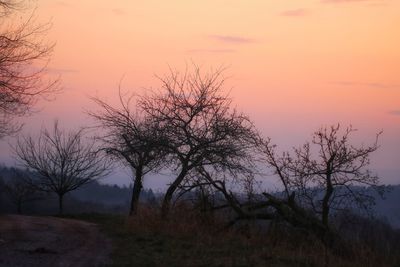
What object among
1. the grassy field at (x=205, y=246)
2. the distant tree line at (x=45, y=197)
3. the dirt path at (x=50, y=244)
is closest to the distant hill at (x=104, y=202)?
the distant tree line at (x=45, y=197)

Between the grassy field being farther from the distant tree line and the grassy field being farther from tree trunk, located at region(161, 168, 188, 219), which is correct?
the distant tree line

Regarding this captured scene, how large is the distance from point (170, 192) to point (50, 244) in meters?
6.26

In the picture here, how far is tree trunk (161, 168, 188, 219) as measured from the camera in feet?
62.5

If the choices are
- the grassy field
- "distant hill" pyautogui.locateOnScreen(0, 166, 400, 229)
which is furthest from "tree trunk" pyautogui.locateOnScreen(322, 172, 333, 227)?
"distant hill" pyautogui.locateOnScreen(0, 166, 400, 229)

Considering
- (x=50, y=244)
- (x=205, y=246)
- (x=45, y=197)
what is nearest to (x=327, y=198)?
(x=205, y=246)

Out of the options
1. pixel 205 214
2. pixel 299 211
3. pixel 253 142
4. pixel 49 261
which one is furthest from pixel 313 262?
pixel 253 142

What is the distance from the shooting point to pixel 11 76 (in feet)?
64.3

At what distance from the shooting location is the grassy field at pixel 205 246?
40.3 feet

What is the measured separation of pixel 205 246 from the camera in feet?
46.9

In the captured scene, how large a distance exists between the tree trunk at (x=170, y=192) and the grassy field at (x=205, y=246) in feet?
1.23

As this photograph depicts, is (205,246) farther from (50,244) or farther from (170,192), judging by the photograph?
(170,192)

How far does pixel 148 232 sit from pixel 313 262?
19.6 ft

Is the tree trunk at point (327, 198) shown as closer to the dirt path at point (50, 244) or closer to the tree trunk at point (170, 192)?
the tree trunk at point (170, 192)

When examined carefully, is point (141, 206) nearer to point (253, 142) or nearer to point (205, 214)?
point (205, 214)
